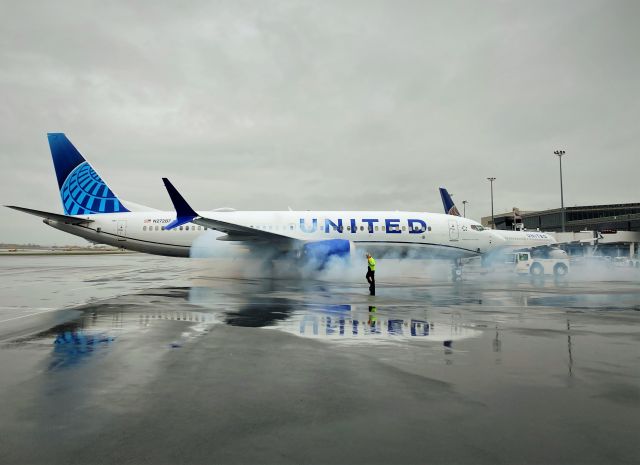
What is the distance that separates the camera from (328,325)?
1023 cm

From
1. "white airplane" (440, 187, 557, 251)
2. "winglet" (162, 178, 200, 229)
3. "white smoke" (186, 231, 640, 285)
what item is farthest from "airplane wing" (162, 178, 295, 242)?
"white airplane" (440, 187, 557, 251)

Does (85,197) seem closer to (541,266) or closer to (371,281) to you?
(371,281)

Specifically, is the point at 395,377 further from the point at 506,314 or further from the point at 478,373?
the point at 506,314

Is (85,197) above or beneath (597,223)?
beneath

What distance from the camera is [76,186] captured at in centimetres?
3055

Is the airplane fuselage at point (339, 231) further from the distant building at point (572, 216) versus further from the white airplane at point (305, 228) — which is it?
the distant building at point (572, 216)

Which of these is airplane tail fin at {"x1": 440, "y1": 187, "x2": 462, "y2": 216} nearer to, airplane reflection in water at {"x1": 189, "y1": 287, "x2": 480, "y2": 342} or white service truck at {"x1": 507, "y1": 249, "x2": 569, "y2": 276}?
white service truck at {"x1": 507, "y1": 249, "x2": 569, "y2": 276}

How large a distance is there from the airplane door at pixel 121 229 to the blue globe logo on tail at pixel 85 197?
162cm

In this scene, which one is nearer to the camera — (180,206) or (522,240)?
(180,206)

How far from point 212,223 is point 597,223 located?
276ft

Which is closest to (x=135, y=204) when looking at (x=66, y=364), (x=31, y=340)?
(x=31, y=340)

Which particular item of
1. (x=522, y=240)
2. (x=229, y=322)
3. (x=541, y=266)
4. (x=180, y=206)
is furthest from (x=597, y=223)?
(x=229, y=322)

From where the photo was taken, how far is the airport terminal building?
5697 centimetres

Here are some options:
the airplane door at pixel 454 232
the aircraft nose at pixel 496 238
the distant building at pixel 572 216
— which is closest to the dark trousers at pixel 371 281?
the airplane door at pixel 454 232
